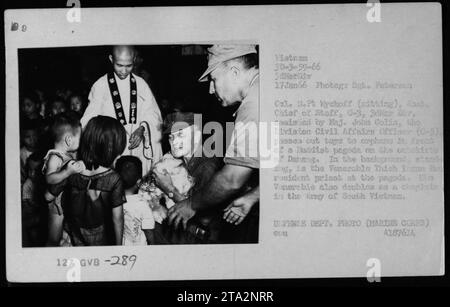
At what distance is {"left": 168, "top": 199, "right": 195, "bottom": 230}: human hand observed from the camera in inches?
46.4

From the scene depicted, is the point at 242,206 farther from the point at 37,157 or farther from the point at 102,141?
the point at 37,157

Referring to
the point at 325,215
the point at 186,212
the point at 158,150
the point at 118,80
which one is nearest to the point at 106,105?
the point at 118,80

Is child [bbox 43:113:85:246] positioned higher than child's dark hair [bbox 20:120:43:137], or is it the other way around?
child's dark hair [bbox 20:120:43:137]

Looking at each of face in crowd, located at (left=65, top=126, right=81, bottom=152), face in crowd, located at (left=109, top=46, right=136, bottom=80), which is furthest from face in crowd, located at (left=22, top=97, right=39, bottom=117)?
face in crowd, located at (left=109, top=46, right=136, bottom=80)

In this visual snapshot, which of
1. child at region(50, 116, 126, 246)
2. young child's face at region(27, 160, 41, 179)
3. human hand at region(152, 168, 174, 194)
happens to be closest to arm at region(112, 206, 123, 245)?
child at region(50, 116, 126, 246)

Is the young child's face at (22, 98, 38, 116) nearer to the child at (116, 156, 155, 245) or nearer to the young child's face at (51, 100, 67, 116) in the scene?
the young child's face at (51, 100, 67, 116)

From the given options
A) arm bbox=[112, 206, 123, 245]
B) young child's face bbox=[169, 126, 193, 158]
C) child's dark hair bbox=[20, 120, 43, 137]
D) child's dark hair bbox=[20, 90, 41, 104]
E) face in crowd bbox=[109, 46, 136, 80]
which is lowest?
arm bbox=[112, 206, 123, 245]

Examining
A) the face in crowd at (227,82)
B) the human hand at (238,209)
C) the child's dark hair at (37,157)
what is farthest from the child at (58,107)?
the human hand at (238,209)

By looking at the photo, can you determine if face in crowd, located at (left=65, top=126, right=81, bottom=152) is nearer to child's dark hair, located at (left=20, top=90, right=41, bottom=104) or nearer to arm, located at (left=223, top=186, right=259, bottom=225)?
child's dark hair, located at (left=20, top=90, right=41, bottom=104)

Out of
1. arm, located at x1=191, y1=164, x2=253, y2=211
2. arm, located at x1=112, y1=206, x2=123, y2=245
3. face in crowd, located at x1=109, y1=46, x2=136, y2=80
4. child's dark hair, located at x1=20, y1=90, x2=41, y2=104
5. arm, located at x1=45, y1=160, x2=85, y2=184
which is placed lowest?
arm, located at x1=112, y1=206, x2=123, y2=245

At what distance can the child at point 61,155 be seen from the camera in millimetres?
1173

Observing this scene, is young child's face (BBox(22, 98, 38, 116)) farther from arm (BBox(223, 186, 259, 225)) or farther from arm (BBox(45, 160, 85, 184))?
arm (BBox(223, 186, 259, 225))

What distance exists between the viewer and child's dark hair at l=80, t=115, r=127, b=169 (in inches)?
46.2

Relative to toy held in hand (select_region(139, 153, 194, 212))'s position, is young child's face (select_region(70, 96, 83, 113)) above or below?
above
